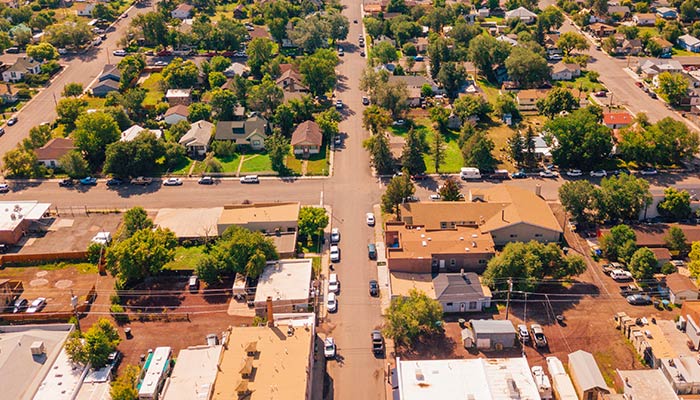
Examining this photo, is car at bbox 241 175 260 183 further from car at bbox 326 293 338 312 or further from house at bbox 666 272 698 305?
house at bbox 666 272 698 305

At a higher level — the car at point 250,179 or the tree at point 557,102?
the tree at point 557,102

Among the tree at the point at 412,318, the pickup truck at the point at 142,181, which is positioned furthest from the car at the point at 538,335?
the pickup truck at the point at 142,181

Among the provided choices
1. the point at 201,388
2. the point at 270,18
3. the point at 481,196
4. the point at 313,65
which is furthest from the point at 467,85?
the point at 201,388

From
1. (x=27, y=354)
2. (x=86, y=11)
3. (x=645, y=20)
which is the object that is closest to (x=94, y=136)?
(x=27, y=354)

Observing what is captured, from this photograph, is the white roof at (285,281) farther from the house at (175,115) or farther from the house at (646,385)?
the house at (175,115)

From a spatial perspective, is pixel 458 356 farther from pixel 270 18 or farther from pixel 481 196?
pixel 270 18

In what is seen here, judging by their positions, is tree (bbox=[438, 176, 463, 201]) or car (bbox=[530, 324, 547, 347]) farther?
tree (bbox=[438, 176, 463, 201])

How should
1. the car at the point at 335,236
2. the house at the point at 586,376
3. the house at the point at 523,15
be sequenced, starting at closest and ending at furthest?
the house at the point at 586,376
the car at the point at 335,236
the house at the point at 523,15

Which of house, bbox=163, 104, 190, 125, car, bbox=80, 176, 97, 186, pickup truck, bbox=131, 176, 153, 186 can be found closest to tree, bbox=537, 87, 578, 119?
house, bbox=163, 104, 190, 125
